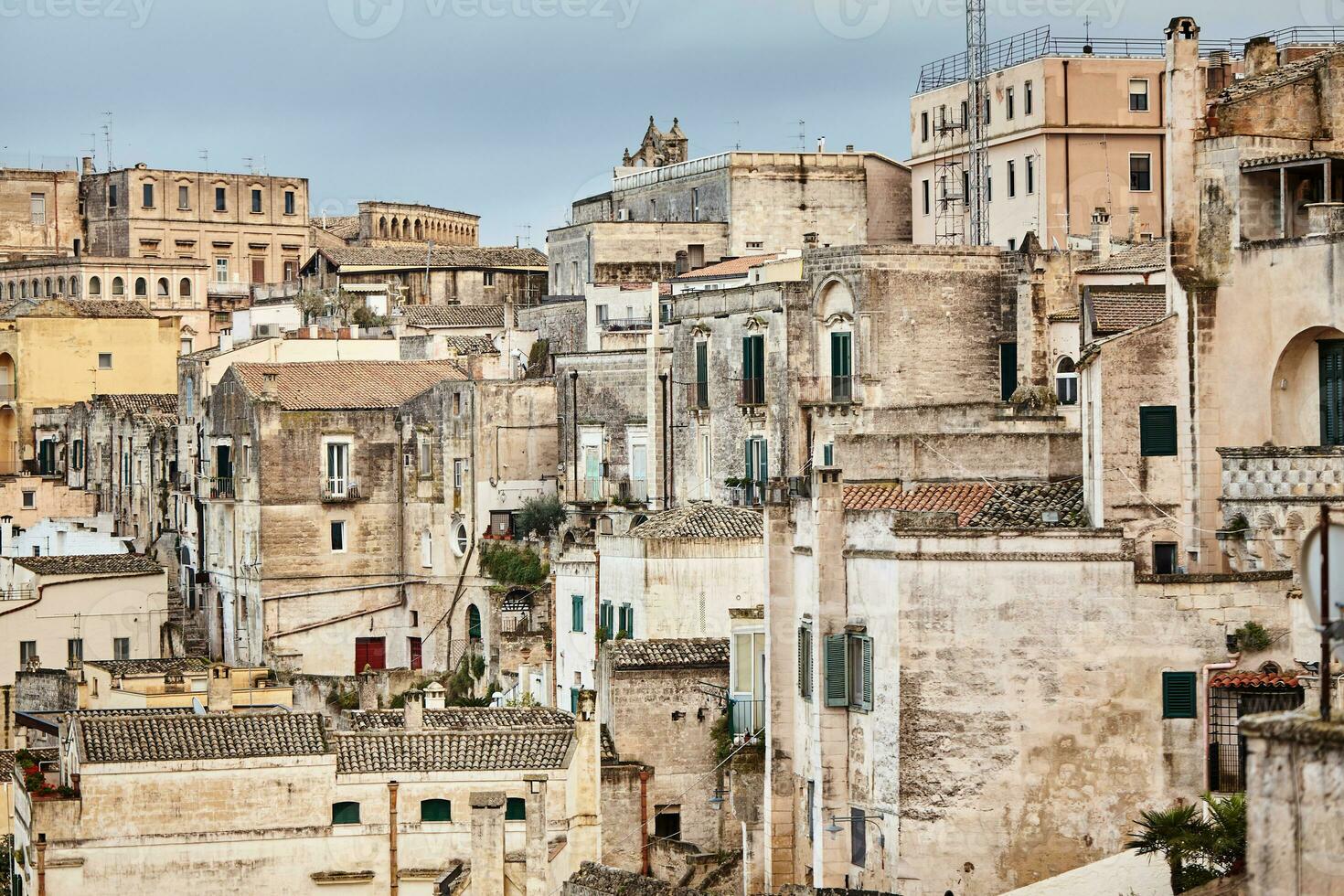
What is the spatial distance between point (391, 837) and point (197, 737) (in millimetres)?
3565

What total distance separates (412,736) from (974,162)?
2659cm

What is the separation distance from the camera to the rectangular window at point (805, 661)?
34.0 m

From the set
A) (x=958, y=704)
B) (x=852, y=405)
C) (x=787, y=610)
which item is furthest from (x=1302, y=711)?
(x=852, y=405)

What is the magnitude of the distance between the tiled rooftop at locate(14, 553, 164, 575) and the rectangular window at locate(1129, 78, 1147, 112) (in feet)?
87.1

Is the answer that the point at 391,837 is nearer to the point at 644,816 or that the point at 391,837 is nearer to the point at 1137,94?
the point at 644,816

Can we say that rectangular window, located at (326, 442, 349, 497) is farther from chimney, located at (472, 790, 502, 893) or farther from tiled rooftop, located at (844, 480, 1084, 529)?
tiled rooftop, located at (844, 480, 1084, 529)

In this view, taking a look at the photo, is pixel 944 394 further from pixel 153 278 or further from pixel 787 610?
pixel 153 278

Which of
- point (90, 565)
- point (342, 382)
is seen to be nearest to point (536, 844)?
point (342, 382)

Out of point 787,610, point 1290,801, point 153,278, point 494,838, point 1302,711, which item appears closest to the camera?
point 1290,801

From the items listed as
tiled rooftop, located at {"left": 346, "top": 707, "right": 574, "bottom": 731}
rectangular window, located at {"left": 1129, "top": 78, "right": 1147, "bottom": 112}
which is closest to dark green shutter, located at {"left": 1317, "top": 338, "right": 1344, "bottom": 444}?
tiled rooftop, located at {"left": 346, "top": 707, "right": 574, "bottom": 731}

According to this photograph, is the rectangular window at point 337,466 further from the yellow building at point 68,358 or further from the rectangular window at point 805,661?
the rectangular window at point 805,661

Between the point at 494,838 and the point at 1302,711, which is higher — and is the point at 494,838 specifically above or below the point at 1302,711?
below

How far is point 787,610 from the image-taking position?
35406 mm

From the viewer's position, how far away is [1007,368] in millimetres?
50156
